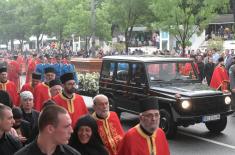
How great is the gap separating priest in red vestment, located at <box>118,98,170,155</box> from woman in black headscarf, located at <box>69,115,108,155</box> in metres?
0.29

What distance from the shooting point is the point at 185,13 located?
87.8ft

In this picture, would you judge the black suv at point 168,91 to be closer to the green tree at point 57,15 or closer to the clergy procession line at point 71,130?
the clergy procession line at point 71,130

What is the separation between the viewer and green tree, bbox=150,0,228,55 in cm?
2655

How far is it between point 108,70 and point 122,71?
77 centimetres

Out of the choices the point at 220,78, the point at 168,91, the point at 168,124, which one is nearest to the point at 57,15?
the point at 220,78

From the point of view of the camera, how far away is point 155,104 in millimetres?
5039

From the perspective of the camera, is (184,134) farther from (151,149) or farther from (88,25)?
(88,25)

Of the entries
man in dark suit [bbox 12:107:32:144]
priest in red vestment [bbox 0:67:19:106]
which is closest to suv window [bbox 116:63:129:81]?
priest in red vestment [bbox 0:67:19:106]

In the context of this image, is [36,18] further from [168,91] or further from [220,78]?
[168,91]

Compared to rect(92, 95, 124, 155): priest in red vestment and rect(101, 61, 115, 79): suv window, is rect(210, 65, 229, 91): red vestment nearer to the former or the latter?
rect(101, 61, 115, 79): suv window

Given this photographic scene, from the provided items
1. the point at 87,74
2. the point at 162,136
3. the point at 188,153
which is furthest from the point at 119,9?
the point at 162,136

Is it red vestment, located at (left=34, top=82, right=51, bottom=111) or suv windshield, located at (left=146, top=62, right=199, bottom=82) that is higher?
suv windshield, located at (left=146, top=62, right=199, bottom=82)

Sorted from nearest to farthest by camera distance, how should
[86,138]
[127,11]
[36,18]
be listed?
[86,138] → [127,11] → [36,18]

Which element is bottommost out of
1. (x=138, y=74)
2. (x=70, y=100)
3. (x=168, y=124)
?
(x=168, y=124)
